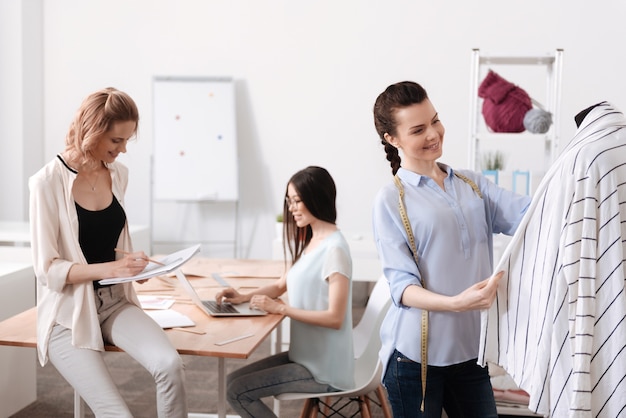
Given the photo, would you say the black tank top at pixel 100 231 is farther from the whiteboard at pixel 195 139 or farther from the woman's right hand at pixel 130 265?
the whiteboard at pixel 195 139

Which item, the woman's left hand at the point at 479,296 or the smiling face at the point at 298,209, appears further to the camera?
the smiling face at the point at 298,209

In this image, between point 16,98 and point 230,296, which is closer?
point 230,296

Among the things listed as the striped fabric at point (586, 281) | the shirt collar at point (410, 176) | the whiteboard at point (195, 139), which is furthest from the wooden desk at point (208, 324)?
the whiteboard at point (195, 139)

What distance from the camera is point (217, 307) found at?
8.80ft

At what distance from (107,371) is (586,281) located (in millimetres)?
1382

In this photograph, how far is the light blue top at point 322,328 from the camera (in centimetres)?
247

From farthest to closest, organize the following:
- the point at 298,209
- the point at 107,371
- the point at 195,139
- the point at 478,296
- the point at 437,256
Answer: the point at 195,139, the point at 298,209, the point at 107,371, the point at 437,256, the point at 478,296

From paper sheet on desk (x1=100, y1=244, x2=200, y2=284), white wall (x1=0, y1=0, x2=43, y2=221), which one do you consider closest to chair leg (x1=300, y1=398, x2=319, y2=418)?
paper sheet on desk (x1=100, y1=244, x2=200, y2=284)

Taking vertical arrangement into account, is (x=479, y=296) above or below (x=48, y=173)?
below

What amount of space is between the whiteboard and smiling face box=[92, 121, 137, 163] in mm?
3669

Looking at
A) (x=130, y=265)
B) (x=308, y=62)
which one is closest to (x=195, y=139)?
(x=308, y=62)

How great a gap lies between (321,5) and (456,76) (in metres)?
1.21

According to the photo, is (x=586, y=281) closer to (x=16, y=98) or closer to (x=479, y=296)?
(x=479, y=296)

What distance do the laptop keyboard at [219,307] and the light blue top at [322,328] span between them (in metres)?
0.23
